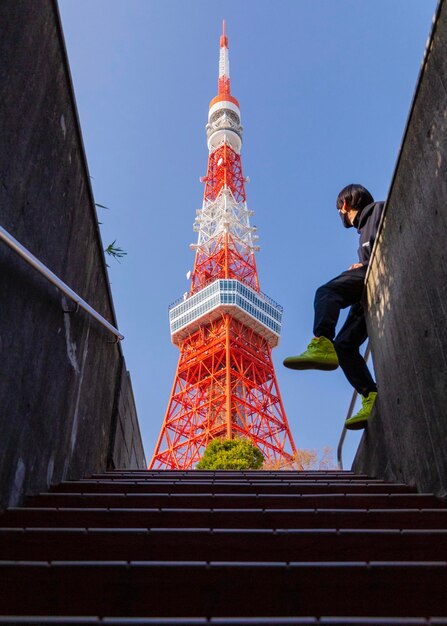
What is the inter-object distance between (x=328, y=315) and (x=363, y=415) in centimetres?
79

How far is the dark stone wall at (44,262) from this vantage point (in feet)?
6.92

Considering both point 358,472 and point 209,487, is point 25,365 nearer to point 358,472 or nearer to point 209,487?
point 209,487

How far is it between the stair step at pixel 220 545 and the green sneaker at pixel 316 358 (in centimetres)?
145

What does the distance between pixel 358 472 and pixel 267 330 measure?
102ft

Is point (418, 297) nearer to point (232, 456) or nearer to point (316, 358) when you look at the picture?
point (316, 358)

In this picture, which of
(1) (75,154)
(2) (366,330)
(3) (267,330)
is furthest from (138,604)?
(3) (267,330)

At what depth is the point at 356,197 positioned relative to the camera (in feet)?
12.0

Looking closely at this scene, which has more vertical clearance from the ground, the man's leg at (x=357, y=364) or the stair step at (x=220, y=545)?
the man's leg at (x=357, y=364)

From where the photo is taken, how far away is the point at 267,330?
34.8m

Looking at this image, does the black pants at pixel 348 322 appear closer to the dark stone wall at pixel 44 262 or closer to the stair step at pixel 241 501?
the stair step at pixel 241 501

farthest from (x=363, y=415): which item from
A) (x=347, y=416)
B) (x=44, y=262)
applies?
(x=44, y=262)

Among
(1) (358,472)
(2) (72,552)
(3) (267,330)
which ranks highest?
(3) (267,330)

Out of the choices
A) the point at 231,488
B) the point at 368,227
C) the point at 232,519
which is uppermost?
the point at 368,227

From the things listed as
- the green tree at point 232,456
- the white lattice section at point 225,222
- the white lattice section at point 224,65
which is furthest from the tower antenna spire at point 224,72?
the green tree at point 232,456
